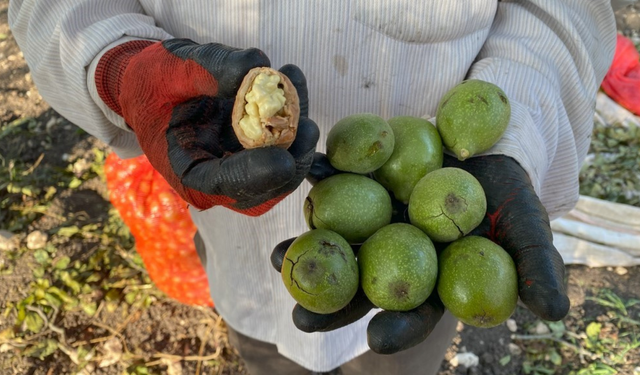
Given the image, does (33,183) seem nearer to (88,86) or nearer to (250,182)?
(88,86)

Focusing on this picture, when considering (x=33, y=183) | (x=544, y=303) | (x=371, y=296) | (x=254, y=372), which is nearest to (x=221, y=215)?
(x=371, y=296)

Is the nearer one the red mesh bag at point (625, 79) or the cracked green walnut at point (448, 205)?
the cracked green walnut at point (448, 205)

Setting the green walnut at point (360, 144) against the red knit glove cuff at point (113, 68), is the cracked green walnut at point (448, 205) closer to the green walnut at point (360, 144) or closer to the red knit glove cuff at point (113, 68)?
the green walnut at point (360, 144)

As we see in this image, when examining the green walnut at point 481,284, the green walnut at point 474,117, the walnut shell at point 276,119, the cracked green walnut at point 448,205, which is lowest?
the green walnut at point 481,284

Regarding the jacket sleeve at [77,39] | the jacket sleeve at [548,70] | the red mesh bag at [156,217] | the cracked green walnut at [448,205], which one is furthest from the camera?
the red mesh bag at [156,217]

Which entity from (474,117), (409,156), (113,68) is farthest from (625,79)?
(113,68)

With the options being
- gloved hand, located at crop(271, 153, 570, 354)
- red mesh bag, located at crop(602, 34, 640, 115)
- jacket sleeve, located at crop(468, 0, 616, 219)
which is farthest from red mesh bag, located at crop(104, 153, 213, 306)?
red mesh bag, located at crop(602, 34, 640, 115)

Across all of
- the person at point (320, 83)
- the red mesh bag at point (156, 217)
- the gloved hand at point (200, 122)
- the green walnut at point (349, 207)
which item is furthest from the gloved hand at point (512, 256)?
the red mesh bag at point (156, 217)
